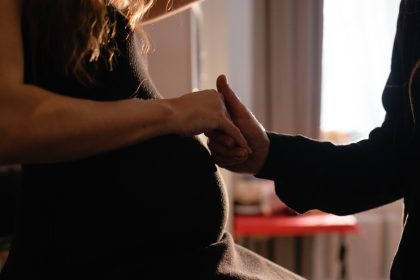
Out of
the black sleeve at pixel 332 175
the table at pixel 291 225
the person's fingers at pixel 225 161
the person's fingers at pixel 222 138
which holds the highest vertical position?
the person's fingers at pixel 222 138

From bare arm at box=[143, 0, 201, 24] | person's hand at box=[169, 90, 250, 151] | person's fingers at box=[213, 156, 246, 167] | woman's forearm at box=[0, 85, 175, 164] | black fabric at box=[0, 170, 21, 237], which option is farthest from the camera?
black fabric at box=[0, 170, 21, 237]

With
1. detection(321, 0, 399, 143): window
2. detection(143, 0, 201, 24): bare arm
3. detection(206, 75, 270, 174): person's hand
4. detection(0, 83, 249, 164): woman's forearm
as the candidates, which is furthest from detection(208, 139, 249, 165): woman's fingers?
detection(321, 0, 399, 143): window

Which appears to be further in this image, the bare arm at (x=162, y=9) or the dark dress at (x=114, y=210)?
the bare arm at (x=162, y=9)

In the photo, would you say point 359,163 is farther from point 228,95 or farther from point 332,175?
point 228,95

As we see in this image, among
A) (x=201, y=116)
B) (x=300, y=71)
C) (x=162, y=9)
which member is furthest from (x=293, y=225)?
(x=201, y=116)

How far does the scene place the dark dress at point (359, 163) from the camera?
2.22ft

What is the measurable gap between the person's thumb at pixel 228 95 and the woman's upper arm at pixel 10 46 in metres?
0.30

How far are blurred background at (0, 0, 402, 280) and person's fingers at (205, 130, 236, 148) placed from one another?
1340 mm

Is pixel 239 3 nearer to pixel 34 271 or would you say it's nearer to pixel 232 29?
pixel 232 29

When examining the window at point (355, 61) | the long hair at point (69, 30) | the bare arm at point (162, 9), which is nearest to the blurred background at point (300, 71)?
the window at point (355, 61)

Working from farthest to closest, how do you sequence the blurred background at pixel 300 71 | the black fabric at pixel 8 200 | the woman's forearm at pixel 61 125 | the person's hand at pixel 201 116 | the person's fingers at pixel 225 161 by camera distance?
1. the blurred background at pixel 300 71
2. the black fabric at pixel 8 200
3. the person's fingers at pixel 225 161
4. the person's hand at pixel 201 116
5. the woman's forearm at pixel 61 125

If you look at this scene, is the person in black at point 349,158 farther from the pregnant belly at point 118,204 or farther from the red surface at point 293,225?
the red surface at point 293,225

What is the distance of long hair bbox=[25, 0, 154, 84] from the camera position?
0.48 meters

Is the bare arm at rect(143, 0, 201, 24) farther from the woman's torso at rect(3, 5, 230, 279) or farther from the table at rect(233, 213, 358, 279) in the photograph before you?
the table at rect(233, 213, 358, 279)
